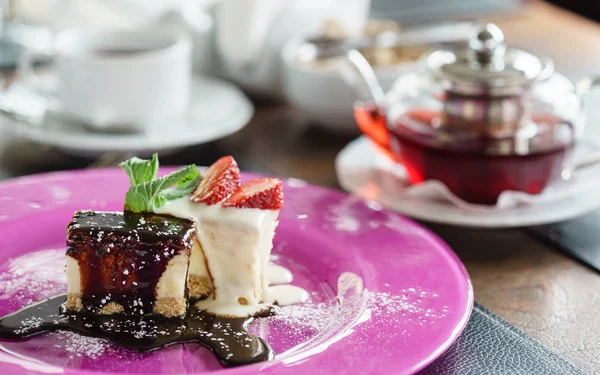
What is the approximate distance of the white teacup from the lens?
1.47 meters

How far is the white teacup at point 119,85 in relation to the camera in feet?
4.84

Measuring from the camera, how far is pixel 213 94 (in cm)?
172

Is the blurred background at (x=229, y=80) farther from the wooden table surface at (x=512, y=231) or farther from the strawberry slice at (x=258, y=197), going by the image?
the strawberry slice at (x=258, y=197)

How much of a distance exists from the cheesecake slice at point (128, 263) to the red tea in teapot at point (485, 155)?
1.45 feet

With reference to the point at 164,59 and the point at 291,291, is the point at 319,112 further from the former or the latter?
the point at 291,291

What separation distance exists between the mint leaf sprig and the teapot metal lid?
0.43m

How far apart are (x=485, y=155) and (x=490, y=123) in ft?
0.17

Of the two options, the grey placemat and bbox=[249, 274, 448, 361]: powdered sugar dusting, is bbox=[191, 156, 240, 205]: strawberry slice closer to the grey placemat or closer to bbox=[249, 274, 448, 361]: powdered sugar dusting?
bbox=[249, 274, 448, 361]: powdered sugar dusting

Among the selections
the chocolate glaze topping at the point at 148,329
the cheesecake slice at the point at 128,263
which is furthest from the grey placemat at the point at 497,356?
the cheesecake slice at the point at 128,263

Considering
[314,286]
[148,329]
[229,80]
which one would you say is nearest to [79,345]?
[148,329]

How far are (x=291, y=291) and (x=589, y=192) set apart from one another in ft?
1.90

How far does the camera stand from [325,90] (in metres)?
1.59

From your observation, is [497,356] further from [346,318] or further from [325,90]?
[325,90]

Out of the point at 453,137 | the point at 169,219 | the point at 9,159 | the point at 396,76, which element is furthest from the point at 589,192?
the point at 9,159
